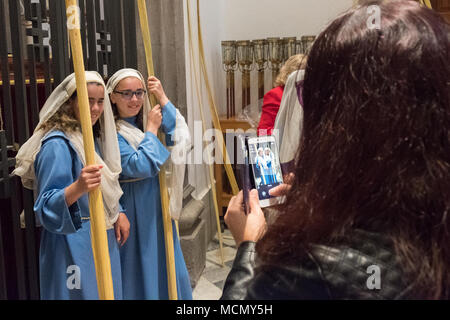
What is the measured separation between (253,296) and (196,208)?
2826 mm

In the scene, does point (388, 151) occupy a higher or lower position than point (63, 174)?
higher

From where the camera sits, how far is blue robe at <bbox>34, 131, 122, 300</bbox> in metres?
1.71

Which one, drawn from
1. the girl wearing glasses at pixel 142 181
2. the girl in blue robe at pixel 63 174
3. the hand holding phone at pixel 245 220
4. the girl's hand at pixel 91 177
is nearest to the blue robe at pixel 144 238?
the girl wearing glasses at pixel 142 181

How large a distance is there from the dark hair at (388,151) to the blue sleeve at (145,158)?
4.70ft

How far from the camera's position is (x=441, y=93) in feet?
2.38

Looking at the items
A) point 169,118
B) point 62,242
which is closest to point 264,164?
point 62,242

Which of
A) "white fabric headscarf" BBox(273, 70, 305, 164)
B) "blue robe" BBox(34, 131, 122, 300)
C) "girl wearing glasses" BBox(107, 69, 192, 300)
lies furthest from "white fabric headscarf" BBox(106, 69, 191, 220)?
"white fabric headscarf" BBox(273, 70, 305, 164)

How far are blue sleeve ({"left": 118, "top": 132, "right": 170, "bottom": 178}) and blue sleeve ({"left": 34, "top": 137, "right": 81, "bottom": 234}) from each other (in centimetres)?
41

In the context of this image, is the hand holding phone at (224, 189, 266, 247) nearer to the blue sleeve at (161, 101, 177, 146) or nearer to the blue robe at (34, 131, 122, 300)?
the blue robe at (34, 131, 122, 300)

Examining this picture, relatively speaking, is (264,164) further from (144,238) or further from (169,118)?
(144,238)

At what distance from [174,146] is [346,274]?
1.70 m

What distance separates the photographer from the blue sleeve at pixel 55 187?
1.62m

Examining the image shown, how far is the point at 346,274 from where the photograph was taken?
0.69 m
